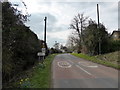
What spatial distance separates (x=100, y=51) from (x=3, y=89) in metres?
23.9

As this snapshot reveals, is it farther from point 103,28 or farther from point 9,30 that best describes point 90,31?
point 9,30

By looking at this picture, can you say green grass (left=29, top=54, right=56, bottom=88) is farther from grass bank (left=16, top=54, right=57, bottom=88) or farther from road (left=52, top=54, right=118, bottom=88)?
road (left=52, top=54, right=118, bottom=88)

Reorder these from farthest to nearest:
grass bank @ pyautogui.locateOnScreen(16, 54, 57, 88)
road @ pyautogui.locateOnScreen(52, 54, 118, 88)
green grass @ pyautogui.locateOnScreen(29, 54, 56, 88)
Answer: road @ pyautogui.locateOnScreen(52, 54, 118, 88), green grass @ pyautogui.locateOnScreen(29, 54, 56, 88), grass bank @ pyautogui.locateOnScreen(16, 54, 57, 88)

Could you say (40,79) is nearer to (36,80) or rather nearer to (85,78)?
(36,80)

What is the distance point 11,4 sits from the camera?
9820 millimetres

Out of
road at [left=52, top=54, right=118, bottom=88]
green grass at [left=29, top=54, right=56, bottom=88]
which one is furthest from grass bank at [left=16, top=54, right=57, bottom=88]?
road at [left=52, top=54, right=118, bottom=88]

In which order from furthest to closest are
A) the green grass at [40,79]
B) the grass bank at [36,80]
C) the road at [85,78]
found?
the road at [85,78] → the green grass at [40,79] → the grass bank at [36,80]

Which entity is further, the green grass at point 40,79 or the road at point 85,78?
the road at point 85,78

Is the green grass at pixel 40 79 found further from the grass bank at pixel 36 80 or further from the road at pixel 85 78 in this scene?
the road at pixel 85 78

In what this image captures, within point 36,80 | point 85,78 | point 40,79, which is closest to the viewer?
point 36,80

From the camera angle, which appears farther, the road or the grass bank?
the road

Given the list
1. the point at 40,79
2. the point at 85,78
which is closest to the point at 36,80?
the point at 40,79

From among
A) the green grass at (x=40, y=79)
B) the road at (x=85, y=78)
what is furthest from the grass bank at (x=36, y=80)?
the road at (x=85, y=78)

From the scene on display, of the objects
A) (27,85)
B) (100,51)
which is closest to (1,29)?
(27,85)
